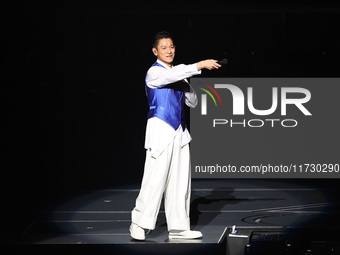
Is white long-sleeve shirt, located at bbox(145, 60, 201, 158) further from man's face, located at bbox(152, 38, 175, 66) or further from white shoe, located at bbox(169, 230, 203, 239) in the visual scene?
white shoe, located at bbox(169, 230, 203, 239)

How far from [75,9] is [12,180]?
6.00 feet

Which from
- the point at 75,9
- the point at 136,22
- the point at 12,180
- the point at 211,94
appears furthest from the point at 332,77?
the point at 12,180

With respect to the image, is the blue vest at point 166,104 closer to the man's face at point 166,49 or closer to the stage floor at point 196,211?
the man's face at point 166,49

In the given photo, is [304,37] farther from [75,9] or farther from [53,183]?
[53,183]

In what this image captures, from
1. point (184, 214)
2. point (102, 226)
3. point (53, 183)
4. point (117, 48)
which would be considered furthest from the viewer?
point (117, 48)

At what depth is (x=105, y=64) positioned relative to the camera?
349 inches

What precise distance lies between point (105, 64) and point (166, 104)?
372 centimetres

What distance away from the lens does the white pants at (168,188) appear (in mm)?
5254

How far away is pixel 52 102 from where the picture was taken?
905 cm

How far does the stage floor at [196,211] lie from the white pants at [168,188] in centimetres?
15

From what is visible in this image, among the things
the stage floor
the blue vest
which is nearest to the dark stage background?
the stage floor

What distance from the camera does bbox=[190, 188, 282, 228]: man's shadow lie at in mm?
6090

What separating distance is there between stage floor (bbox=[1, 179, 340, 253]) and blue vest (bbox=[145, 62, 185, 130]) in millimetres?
766

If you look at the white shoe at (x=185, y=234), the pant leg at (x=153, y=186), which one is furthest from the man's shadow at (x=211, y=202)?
the pant leg at (x=153, y=186)
